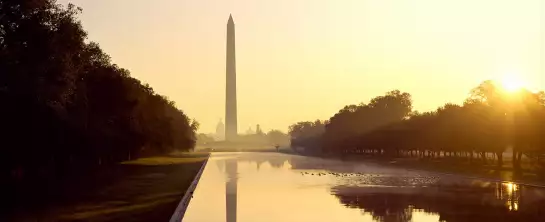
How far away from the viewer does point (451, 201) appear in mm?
39719

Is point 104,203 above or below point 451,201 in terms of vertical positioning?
above

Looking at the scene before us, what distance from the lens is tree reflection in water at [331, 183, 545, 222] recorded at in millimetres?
31625

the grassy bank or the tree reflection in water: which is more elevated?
the grassy bank

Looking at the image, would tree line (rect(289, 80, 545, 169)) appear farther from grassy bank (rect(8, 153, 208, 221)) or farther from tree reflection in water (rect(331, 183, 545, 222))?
grassy bank (rect(8, 153, 208, 221))

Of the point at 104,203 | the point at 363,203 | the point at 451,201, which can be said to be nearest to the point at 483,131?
the point at 451,201

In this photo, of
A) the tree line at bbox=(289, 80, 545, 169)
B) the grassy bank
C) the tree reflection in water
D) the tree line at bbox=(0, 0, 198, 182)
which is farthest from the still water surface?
the tree line at bbox=(289, 80, 545, 169)

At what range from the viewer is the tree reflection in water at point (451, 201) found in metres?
31.6

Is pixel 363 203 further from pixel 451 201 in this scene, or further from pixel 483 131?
pixel 483 131

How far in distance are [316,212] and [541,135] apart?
4747 centimetres

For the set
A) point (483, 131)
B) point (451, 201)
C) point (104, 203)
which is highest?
point (483, 131)

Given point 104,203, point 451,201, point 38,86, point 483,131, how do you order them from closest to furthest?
point 104,203, point 38,86, point 451,201, point 483,131

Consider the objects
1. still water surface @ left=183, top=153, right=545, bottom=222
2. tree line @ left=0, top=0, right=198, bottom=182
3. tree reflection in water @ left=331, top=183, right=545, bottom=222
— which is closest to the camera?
still water surface @ left=183, top=153, right=545, bottom=222

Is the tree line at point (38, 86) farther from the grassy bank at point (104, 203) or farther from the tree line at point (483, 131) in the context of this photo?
the tree line at point (483, 131)

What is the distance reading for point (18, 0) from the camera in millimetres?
37406
